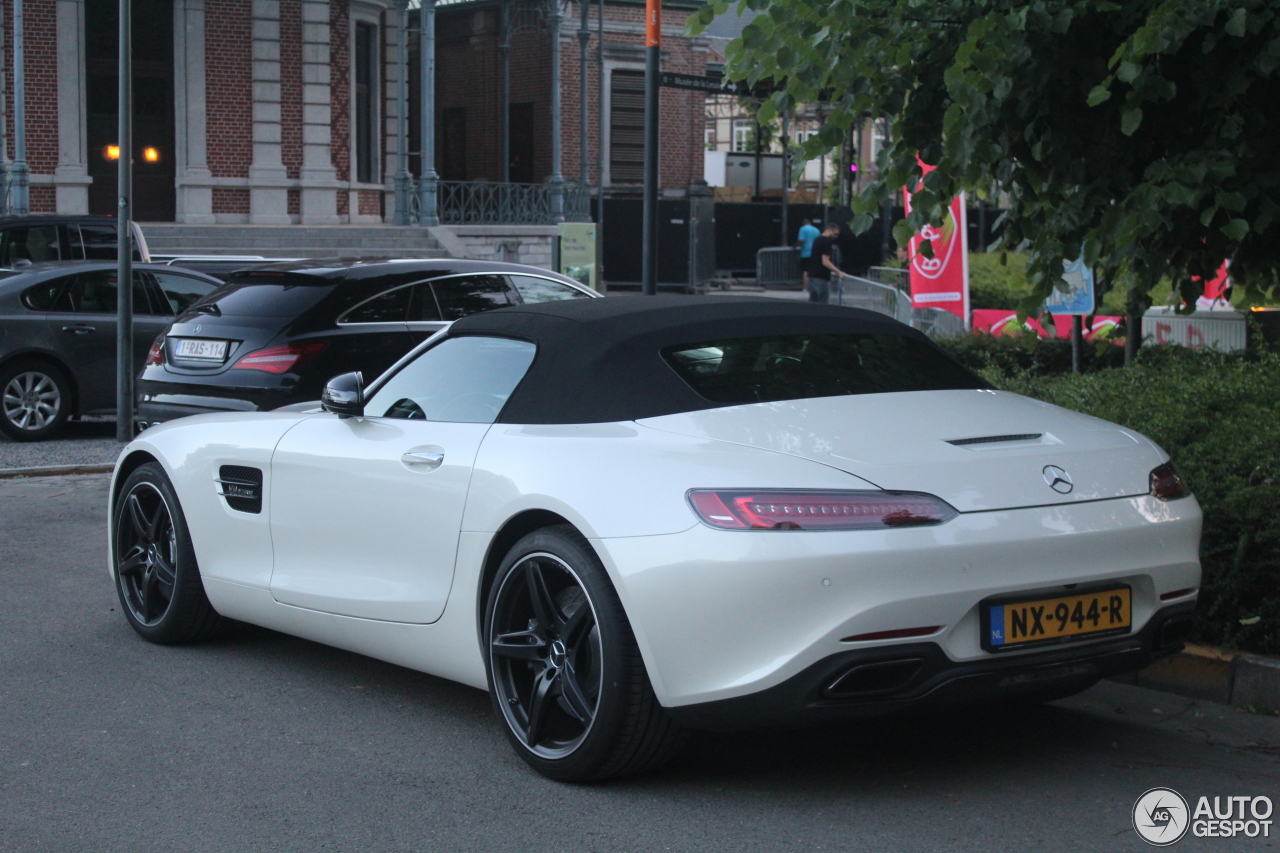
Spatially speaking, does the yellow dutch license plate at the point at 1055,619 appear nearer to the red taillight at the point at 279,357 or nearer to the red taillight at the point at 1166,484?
the red taillight at the point at 1166,484

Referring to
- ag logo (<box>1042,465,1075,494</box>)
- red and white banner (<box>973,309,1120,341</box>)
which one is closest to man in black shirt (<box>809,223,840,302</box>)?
red and white banner (<box>973,309,1120,341</box>)

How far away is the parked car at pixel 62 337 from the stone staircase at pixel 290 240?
11.5 metres

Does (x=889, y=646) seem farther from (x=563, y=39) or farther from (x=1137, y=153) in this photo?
(x=563, y=39)

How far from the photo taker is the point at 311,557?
5.37m

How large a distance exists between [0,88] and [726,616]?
85.9ft

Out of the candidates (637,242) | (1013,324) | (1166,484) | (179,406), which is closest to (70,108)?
(637,242)

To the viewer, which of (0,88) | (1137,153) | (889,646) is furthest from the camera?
(0,88)

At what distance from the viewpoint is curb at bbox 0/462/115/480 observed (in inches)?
433

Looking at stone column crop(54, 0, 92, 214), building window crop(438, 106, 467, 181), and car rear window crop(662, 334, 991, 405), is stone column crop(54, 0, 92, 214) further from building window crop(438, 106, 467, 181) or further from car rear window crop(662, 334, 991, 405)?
car rear window crop(662, 334, 991, 405)

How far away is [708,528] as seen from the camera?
3.85m

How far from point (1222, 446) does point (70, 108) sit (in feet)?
81.5

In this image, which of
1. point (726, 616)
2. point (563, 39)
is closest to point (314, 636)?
point (726, 616)

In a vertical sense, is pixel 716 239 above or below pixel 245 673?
above

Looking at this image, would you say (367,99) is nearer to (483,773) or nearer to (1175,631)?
(483,773)
